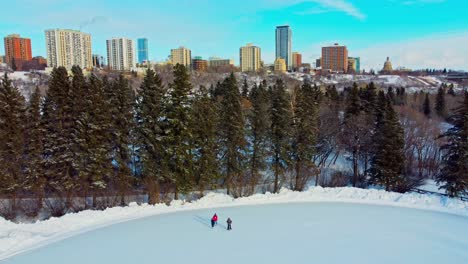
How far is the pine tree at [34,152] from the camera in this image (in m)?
19.0

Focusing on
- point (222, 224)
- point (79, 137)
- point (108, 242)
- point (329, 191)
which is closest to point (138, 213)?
point (108, 242)

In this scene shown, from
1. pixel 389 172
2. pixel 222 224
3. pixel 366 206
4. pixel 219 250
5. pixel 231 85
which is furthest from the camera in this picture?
pixel 231 85

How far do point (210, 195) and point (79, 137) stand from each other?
8484mm

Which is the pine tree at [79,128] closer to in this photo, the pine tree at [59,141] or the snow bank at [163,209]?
the pine tree at [59,141]

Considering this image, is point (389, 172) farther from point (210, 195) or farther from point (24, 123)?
point (24, 123)

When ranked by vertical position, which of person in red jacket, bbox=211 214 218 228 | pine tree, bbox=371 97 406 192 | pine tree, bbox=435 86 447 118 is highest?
pine tree, bbox=435 86 447 118

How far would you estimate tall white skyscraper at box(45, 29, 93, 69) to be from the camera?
417ft

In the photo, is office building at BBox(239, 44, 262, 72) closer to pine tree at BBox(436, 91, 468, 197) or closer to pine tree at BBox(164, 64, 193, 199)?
pine tree at BBox(164, 64, 193, 199)

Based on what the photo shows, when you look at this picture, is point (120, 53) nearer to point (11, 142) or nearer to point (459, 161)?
point (11, 142)

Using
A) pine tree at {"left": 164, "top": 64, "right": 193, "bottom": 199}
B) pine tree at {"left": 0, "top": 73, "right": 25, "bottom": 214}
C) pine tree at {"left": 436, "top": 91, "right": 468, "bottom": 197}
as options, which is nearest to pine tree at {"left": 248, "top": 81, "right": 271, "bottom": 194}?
pine tree at {"left": 164, "top": 64, "right": 193, "bottom": 199}

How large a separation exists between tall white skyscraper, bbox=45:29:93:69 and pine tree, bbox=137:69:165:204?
405ft

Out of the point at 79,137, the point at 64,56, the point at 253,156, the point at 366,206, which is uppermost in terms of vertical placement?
the point at 64,56

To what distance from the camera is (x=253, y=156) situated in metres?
23.0

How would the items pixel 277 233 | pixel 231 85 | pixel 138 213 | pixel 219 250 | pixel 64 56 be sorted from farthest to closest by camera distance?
pixel 64 56, pixel 231 85, pixel 138 213, pixel 277 233, pixel 219 250
